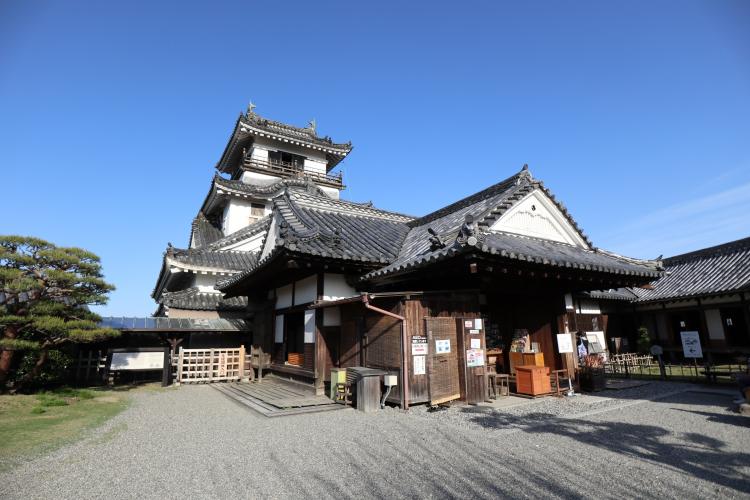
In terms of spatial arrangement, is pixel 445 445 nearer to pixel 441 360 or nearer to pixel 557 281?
pixel 441 360

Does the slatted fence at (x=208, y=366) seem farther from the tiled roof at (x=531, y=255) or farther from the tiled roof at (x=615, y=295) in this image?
the tiled roof at (x=615, y=295)

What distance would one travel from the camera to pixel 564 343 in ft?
36.2

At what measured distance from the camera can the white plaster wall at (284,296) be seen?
44.2 ft

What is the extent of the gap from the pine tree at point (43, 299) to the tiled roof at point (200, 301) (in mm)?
5939

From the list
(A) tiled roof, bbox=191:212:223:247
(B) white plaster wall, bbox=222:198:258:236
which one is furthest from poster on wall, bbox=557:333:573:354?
(A) tiled roof, bbox=191:212:223:247

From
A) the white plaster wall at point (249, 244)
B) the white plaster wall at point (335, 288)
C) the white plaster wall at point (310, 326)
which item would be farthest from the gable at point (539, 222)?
the white plaster wall at point (249, 244)

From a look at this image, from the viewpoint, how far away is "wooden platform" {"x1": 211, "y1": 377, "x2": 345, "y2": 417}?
9.13 m

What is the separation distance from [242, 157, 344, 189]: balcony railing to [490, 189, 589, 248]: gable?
1989cm

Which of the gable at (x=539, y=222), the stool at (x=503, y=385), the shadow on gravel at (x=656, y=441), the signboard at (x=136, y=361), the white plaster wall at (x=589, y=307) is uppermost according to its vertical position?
the gable at (x=539, y=222)

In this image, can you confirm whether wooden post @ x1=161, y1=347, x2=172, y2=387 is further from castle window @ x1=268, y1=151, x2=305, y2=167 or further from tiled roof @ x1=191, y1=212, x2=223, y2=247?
castle window @ x1=268, y1=151, x2=305, y2=167

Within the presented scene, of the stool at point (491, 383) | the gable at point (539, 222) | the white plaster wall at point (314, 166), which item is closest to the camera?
the stool at point (491, 383)

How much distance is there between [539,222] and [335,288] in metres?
6.94

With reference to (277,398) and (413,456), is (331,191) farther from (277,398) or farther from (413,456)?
(413,456)

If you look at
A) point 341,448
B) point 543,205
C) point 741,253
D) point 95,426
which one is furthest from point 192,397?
point 741,253
